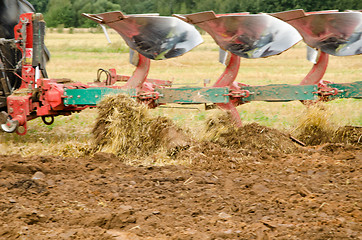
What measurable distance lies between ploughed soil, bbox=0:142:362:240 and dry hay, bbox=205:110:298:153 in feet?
0.40

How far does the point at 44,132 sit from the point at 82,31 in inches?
1295

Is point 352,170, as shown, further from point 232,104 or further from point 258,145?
point 232,104

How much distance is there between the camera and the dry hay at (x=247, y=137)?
608 cm

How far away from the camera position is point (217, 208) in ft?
13.3

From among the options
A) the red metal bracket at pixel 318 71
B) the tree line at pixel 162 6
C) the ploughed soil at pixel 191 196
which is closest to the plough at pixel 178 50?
the red metal bracket at pixel 318 71

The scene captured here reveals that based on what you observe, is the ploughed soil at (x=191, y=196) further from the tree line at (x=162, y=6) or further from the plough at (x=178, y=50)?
the tree line at (x=162, y=6)

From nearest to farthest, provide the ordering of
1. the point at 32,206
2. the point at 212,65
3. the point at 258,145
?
the point at 32,206, the point at 258,145, the point at 212,65

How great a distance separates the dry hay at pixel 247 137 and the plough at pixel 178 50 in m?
0.22

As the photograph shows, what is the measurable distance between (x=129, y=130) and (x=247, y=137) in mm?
1423

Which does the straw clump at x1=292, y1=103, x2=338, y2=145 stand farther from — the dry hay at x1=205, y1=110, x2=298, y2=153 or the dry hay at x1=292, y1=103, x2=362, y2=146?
the dry hay at x1=205, y1=110, x2=298, y2=153

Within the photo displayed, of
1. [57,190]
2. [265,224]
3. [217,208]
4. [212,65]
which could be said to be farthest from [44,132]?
[212,65]

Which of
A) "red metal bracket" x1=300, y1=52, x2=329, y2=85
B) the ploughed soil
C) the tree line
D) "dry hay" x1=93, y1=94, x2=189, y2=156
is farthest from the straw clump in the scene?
the tree line

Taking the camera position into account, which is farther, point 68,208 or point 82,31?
point 82,31

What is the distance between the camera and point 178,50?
643 centimetres
